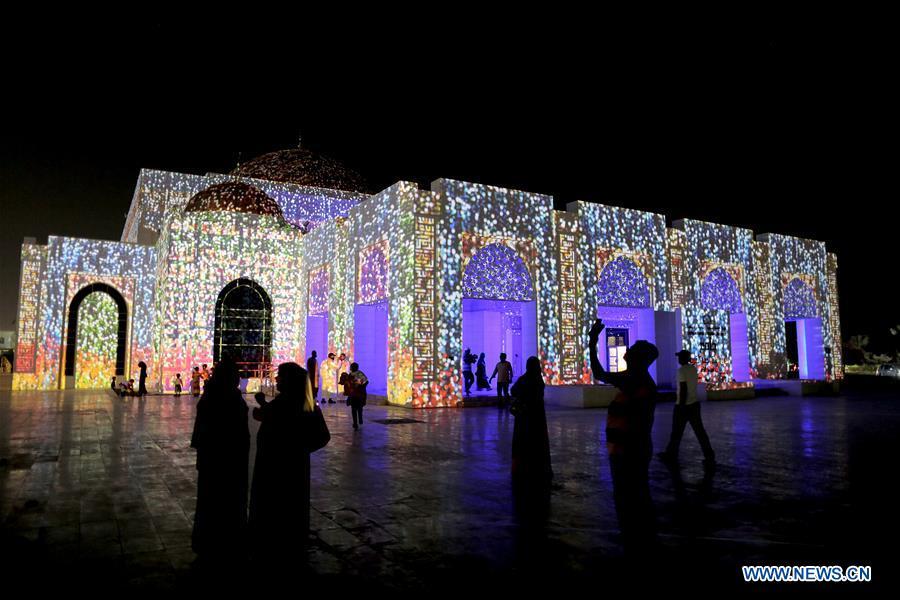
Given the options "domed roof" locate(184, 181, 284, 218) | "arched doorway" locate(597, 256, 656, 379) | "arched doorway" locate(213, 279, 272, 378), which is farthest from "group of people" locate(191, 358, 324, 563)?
"domed roof" locate(184, 181, 284, 218)

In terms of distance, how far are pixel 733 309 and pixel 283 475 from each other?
20009 millimetres

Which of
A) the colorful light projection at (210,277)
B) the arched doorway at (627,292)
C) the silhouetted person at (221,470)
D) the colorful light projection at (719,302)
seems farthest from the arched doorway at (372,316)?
the silhouetted person at (221,470)

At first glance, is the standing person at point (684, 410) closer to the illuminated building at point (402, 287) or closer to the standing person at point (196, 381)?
the illuminated building at point (402, 287)

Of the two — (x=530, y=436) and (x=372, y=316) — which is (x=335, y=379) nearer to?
(x=372, y=316)

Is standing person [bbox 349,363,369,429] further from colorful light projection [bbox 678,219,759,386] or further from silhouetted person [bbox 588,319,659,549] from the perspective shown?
colorful light projection [bbox 678,219,759,386]

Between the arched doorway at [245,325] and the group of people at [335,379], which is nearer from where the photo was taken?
the group of people at [335,379]

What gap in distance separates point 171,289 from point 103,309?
5540mm

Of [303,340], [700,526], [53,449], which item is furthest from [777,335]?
[53,449]

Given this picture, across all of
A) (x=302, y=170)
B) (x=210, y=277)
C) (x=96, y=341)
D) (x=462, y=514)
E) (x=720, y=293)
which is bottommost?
(x=462, y=514)

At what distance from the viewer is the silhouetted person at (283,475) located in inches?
131

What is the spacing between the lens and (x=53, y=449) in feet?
24.6

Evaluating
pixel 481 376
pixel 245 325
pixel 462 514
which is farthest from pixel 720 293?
pixel 462 514

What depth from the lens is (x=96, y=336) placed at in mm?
21594

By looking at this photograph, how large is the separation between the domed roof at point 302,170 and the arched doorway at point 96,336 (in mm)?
6397
